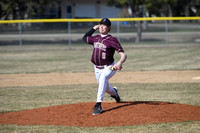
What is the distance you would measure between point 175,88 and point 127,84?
163 centimetres

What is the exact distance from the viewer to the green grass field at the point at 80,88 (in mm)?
5234

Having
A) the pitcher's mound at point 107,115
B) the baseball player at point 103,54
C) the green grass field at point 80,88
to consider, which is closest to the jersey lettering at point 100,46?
the baseball player at point 103,54

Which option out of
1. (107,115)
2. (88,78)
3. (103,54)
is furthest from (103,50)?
(88,78)

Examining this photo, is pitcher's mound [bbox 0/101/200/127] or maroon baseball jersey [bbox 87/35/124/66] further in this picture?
maroon baseball jersey [bbox 87/35/124/66]

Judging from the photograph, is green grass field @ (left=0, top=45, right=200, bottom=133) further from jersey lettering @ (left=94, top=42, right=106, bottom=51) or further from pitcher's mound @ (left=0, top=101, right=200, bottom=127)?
jersey lettering @ (left=94, top=42, right=106, bottom=51)

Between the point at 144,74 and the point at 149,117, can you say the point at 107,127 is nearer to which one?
the point at 149,117

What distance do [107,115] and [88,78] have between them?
18.5 ft

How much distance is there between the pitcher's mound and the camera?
557 centimetres

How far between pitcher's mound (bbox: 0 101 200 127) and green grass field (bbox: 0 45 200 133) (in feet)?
0.84

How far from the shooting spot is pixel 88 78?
37.8 ft

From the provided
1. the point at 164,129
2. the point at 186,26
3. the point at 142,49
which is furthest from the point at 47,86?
the point at 186,26

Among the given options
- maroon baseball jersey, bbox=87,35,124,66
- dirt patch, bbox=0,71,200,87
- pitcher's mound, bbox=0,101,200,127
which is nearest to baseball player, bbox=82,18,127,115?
maroon baseball jersey, bbox=87,35,124,66

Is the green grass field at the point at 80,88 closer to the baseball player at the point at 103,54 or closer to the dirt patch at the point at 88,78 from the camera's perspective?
the dirt patch at the point at 88,78

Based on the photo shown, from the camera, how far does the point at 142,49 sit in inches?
826
